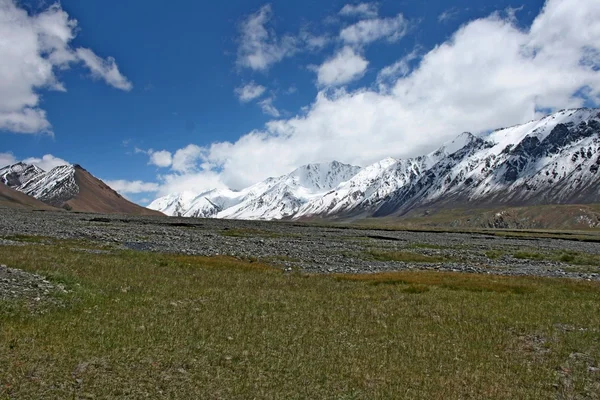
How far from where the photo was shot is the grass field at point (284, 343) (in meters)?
12.5

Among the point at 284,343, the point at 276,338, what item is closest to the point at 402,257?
the point at 276,338

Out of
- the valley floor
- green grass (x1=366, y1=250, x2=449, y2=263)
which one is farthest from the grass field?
green grass (x1=366, y1=250, x2=449, y2=263)

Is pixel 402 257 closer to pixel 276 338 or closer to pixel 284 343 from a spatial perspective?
pixel 276 338

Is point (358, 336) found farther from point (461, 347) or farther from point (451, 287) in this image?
point (451, 287)

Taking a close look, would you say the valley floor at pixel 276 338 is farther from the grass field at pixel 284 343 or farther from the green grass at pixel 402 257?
the green grass at pixel 402 257

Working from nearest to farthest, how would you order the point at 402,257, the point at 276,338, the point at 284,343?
1. the point at 284,343
2. the point at 276,338
3. the point at 402,257

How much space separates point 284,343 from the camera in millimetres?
16281

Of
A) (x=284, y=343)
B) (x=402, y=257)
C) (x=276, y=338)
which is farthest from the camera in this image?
(x=402, y=257)

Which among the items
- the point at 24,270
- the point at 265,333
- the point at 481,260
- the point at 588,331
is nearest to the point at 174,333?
the point at 265,333

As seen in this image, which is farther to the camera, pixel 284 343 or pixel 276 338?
pixel 276 338

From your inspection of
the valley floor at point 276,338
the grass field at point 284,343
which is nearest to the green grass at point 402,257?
the valley floor at point 276,338

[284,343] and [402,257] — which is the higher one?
[402,257]

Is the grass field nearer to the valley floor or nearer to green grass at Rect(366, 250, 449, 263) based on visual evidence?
the valley floor

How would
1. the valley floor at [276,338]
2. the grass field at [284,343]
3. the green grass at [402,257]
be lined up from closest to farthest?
the grass field at [284,343] → the valley floor at [276,338] → the green grass at [402,257]
